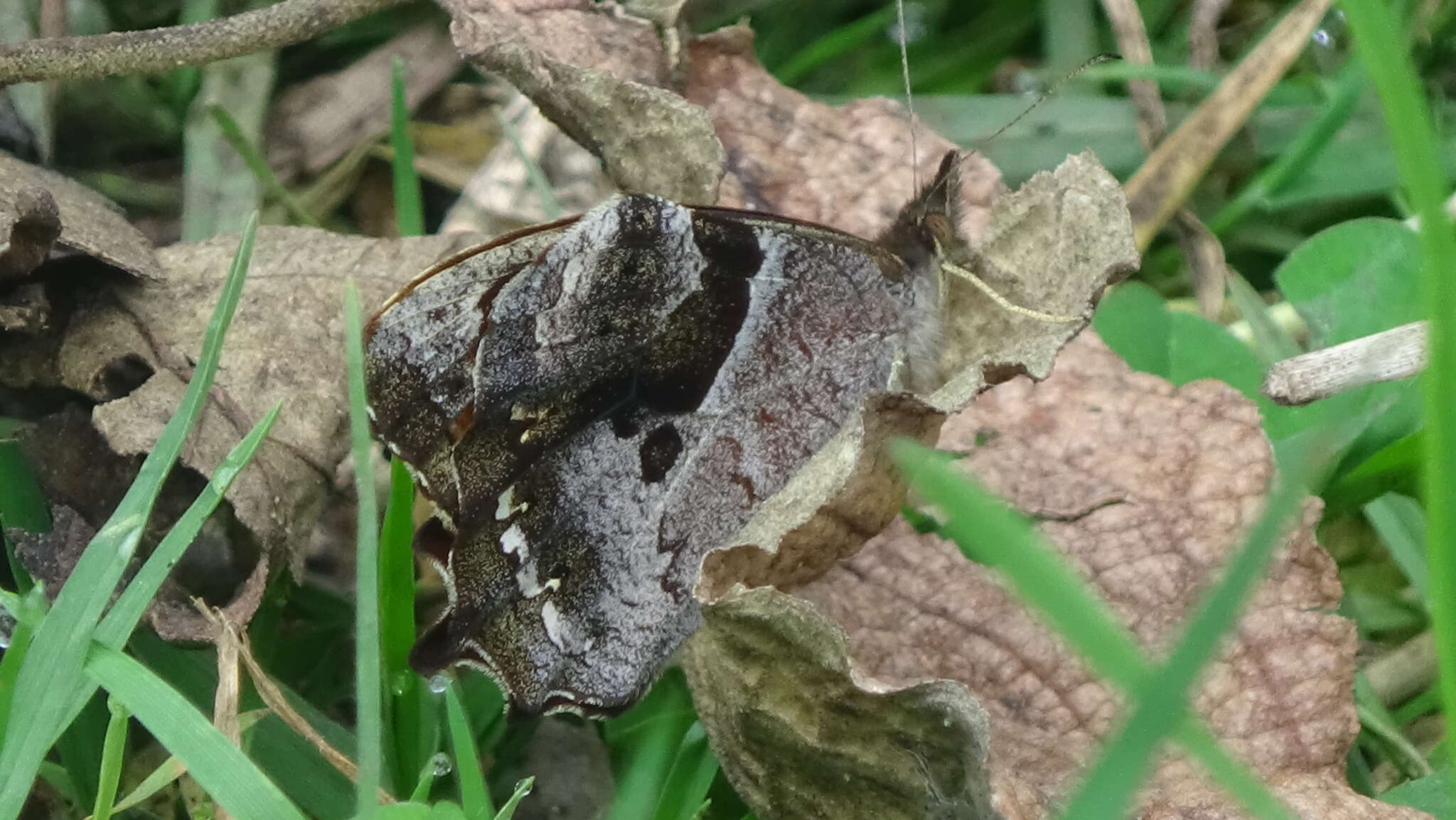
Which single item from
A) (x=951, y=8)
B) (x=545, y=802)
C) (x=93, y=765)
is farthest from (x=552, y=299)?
(x=951, y=8)

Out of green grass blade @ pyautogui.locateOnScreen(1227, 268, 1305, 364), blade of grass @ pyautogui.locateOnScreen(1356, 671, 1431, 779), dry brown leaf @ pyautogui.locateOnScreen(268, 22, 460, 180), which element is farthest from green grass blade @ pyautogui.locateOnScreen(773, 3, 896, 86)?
blade of grass @ pyautogui.locateOnScreen(1356, 671, 1431, 779)

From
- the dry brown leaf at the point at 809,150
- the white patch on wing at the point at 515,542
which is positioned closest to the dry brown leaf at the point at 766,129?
the dry brown leaf at the point at 809,150

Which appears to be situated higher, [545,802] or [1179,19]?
[1179,19]

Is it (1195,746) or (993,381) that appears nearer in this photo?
(1195,746)

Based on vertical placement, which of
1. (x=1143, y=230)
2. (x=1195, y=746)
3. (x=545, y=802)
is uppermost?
(x=1195, y=746)

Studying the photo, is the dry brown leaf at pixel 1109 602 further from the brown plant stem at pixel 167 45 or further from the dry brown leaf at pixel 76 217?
the brown plant stem at pixel 167 45

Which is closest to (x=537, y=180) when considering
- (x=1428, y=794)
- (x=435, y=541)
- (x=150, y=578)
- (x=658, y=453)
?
(x=658, y=453)

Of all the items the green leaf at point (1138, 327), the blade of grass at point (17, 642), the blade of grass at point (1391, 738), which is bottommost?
the blade of grass at point (1391, 738)

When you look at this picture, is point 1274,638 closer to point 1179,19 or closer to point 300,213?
point 1179,19
